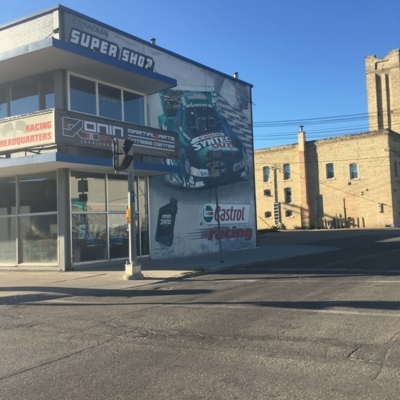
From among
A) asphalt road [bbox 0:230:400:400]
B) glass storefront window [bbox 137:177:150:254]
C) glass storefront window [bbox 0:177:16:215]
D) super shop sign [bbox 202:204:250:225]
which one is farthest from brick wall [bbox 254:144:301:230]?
asphalt road [bbox 0:230:400:400]

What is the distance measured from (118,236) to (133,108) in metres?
5.03

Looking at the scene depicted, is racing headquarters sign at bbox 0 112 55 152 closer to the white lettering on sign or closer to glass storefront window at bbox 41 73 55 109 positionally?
glass storefront window at bbox 41 73 55 109

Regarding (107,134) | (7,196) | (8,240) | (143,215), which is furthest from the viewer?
(143,215)

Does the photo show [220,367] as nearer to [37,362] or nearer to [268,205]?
[37,362]

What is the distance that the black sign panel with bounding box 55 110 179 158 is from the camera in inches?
573

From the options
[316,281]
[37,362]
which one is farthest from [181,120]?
[37,362]

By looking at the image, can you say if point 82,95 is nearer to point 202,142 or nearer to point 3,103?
point 3,103

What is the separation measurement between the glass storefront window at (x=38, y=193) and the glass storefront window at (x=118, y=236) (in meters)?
2.21

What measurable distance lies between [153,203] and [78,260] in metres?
4.26

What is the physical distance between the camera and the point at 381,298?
8.93 m

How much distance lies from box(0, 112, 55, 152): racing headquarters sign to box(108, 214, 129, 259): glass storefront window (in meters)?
3.94

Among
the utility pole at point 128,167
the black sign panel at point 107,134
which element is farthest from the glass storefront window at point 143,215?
the utility pole at point 128,167

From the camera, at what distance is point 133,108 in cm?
1852

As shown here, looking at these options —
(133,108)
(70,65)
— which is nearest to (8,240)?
(70,65)
